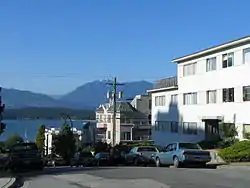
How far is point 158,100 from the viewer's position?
6694cm

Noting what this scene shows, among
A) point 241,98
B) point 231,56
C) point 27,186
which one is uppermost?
point 231,56

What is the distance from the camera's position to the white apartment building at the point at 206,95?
46281 millimetres

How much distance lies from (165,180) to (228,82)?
30.0 metres

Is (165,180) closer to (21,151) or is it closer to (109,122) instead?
(21,151)

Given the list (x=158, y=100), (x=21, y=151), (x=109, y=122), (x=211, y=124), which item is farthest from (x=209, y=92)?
(x=109, y=122)

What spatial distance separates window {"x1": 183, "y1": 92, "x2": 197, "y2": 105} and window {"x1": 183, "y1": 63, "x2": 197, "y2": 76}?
218 cm

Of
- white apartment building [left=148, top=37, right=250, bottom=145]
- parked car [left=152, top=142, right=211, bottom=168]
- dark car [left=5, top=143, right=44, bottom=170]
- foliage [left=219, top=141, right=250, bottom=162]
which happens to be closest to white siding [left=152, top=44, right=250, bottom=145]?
white apartment building [left=148, top=37, right=250, bottom=145]

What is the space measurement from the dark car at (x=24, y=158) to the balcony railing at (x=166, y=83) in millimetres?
30460

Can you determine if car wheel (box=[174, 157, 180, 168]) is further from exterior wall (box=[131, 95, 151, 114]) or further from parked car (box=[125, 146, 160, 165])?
exterior wall (box=[131, 95, 151, 114])

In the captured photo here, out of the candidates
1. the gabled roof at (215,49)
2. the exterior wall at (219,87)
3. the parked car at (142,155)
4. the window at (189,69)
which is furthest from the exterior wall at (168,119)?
the parked car at (142,155)

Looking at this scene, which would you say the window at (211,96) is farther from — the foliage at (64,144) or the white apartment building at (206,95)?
the foliage at (64,144)

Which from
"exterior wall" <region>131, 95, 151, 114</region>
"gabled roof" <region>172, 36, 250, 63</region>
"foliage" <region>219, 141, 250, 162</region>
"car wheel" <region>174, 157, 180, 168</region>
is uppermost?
"gabled roof" <region>172, 36, 250, 63</region>

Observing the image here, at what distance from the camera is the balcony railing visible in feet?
203

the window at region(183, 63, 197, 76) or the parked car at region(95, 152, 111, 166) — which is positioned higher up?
the window at region(183, 63, 197, 76)
